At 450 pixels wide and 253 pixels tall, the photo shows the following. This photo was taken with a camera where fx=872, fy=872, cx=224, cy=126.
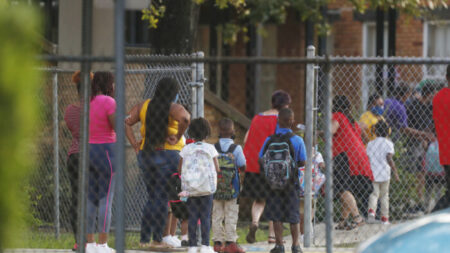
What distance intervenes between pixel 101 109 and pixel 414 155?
4.86 metres

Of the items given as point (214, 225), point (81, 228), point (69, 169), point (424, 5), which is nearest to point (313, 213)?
point (214, 225)

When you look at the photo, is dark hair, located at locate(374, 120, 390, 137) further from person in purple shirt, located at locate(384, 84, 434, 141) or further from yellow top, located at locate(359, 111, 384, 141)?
person in purple shirt, located at locate(384, 84, 434, 141)

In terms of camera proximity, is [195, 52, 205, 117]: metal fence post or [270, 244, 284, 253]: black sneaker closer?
[270, 244, 284, 253]: black sneaker

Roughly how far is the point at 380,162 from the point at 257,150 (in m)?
1.94

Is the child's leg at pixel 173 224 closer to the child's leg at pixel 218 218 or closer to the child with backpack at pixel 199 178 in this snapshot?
the child's leg at pixel 218 218

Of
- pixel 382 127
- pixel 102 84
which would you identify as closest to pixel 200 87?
pixel 102 84

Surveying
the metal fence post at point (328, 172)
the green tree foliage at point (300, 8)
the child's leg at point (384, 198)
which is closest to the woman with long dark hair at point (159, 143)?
the metal fence post at point (328, 172)

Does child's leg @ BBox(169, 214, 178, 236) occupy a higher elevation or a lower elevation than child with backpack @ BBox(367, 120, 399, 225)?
lower

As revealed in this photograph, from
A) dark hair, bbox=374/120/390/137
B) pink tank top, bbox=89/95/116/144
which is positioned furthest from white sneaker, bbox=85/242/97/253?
dark hair, bbox=374/120/390/137

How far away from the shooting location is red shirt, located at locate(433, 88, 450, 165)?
311 inches

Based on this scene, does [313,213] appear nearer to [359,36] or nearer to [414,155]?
[414,155]

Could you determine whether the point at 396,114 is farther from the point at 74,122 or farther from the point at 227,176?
the point at 74,122

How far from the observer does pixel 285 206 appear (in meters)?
8.20

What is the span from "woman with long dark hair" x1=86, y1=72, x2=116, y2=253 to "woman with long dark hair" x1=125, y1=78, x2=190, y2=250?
435 mm
